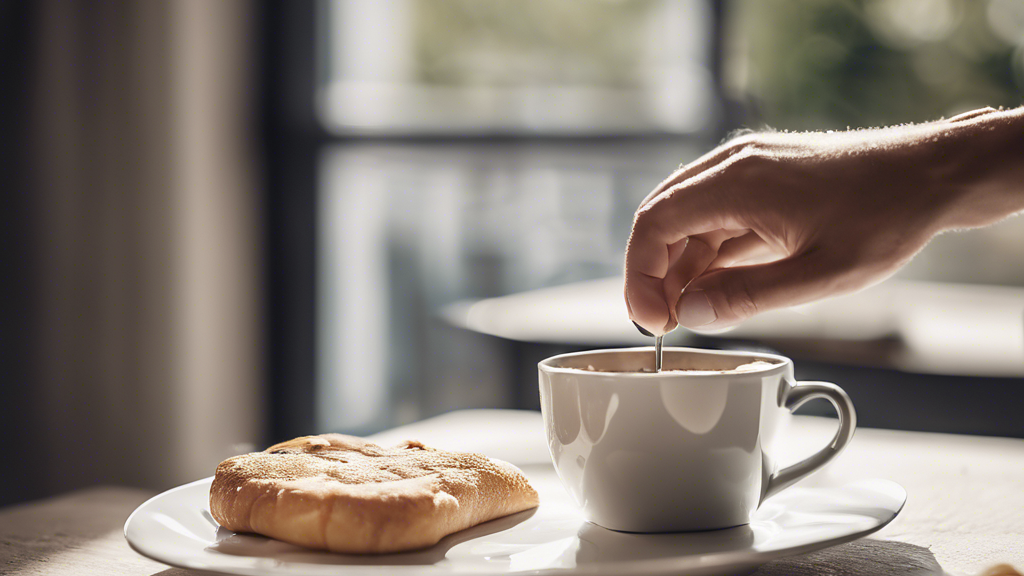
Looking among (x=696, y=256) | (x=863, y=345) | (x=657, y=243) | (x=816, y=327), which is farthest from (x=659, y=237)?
(x=816, y=327)

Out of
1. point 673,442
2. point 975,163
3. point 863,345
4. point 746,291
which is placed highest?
point 975,163

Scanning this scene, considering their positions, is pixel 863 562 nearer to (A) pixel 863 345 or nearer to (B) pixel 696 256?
(B) pixel 696 256

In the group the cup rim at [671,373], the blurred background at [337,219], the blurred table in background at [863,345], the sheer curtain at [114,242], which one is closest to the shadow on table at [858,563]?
the cup rim at [671,373]

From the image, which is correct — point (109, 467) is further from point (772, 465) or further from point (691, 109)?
point (772, 465)

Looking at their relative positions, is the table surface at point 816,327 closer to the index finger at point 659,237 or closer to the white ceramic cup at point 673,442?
the index finger at point 659,237

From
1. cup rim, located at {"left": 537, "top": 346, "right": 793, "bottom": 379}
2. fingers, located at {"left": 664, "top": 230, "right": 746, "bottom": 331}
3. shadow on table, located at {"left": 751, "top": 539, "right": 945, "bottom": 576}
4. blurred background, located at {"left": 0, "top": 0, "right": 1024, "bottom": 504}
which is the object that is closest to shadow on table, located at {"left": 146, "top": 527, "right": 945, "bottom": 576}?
shadow on table, located at {"left": 751, "top": 539, "right": 945, "bottom": 576}

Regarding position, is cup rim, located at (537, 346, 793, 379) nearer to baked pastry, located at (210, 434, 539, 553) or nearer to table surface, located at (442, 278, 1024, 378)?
baked pastry, located at (210, 434, 539, 553)

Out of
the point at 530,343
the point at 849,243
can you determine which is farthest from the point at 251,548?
the point at 530,343

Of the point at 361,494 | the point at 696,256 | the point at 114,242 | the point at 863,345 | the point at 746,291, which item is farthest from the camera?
the point at 863,345
